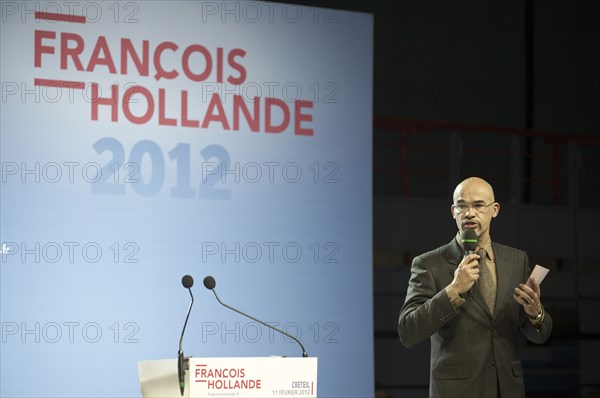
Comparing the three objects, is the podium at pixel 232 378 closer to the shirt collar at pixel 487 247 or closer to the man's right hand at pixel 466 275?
the man's right hand at pixel 466 275

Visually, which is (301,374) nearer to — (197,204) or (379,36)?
(197,204)

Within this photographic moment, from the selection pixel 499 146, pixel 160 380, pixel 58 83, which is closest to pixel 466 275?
pixel 160 380

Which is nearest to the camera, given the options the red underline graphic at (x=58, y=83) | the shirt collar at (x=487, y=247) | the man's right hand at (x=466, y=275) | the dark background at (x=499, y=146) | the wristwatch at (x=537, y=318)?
the man's right hand at (x=466, y=275)

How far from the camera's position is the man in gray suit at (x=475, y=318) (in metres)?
3.58

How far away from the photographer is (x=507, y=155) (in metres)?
8.55

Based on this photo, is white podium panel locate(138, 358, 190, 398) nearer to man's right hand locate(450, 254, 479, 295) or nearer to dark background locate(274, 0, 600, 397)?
man's right hand locate(450, 254, 479, 295)

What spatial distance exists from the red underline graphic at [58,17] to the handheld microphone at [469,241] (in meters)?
2.35

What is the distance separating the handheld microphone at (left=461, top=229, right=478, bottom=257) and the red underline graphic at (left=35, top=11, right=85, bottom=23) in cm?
235

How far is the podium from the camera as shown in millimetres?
3301

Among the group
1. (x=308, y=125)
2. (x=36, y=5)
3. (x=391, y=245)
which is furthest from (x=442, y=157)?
(x=36, y=5)

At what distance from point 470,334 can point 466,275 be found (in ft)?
0.94

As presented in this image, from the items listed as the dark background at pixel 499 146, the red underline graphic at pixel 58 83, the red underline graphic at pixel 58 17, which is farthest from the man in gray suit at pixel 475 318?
the dark background at pixel 499 146

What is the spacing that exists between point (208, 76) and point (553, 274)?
346cm

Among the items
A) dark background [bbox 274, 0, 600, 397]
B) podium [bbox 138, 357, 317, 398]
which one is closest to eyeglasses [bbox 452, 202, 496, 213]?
podium [bbox 138, 357, 317, 398]
